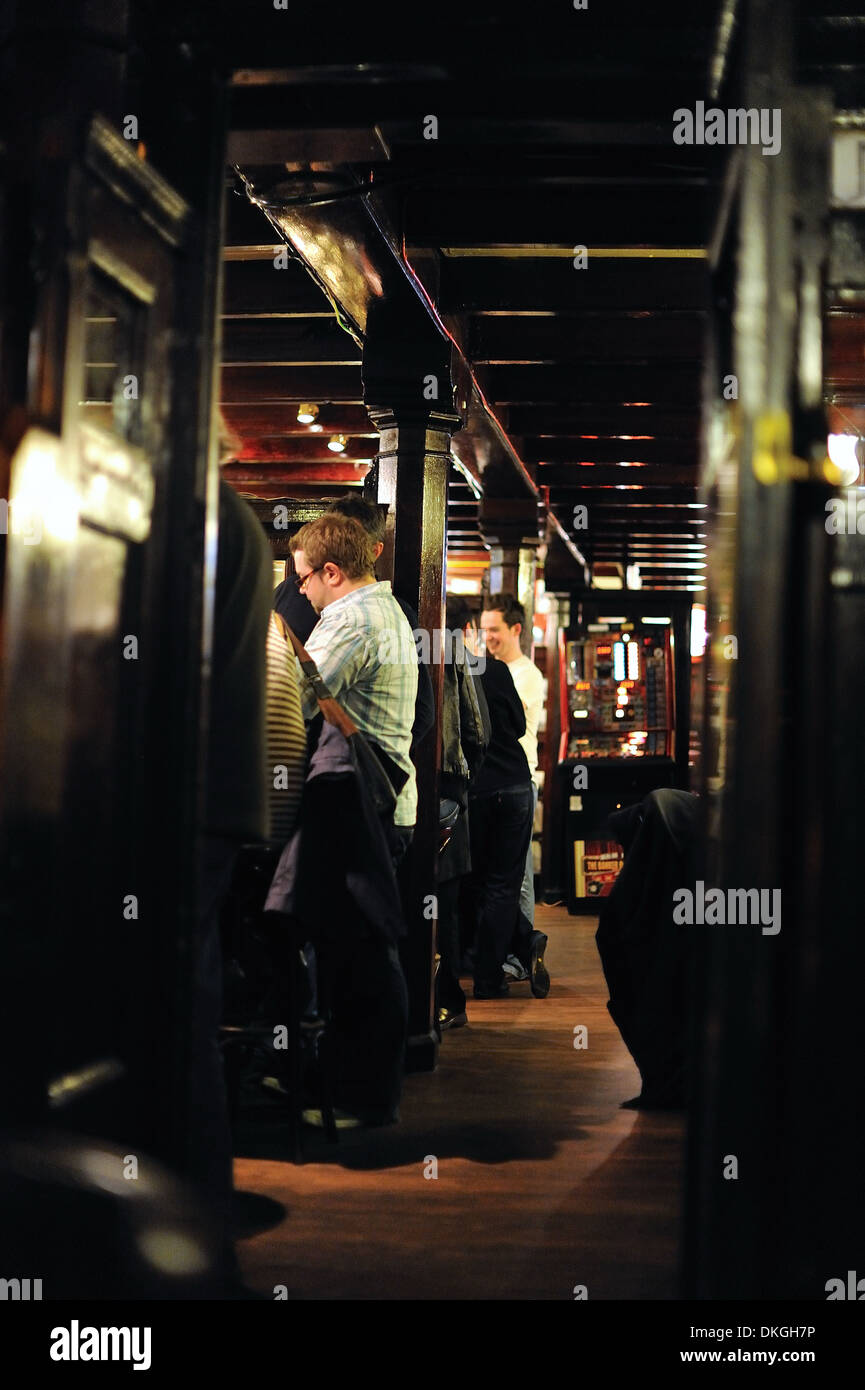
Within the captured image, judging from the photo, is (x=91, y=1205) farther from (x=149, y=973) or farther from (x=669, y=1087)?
(x=669, y=1087)

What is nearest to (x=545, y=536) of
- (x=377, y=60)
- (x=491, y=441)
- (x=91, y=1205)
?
(x=491, y=441)

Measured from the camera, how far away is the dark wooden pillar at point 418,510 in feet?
16.1

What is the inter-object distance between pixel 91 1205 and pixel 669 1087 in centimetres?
284

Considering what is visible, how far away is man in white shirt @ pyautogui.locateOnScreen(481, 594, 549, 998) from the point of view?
663 cm

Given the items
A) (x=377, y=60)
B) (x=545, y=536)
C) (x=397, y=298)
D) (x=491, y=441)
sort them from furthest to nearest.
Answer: (x=545, y=536)
(x=491, y=441)
(x=397, y=298)
(x=377, y=60)

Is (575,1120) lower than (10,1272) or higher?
lower

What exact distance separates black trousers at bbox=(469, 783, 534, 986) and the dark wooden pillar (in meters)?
1.50

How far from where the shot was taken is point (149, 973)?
238cm

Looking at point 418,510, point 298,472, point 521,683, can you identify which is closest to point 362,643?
point 418,510

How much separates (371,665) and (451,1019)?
7.12 feet

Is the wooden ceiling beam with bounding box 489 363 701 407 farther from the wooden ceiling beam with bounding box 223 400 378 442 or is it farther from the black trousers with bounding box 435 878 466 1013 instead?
the black trousers with bounding box 435 878 466 1013

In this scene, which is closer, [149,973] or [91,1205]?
[91,1205]

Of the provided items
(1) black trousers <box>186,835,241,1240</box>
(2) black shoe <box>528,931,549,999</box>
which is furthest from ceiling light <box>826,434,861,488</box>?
(1) black trousers <box>186,835,241,1240</box>

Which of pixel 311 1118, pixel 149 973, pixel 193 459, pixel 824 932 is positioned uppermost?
pixel 193 459
